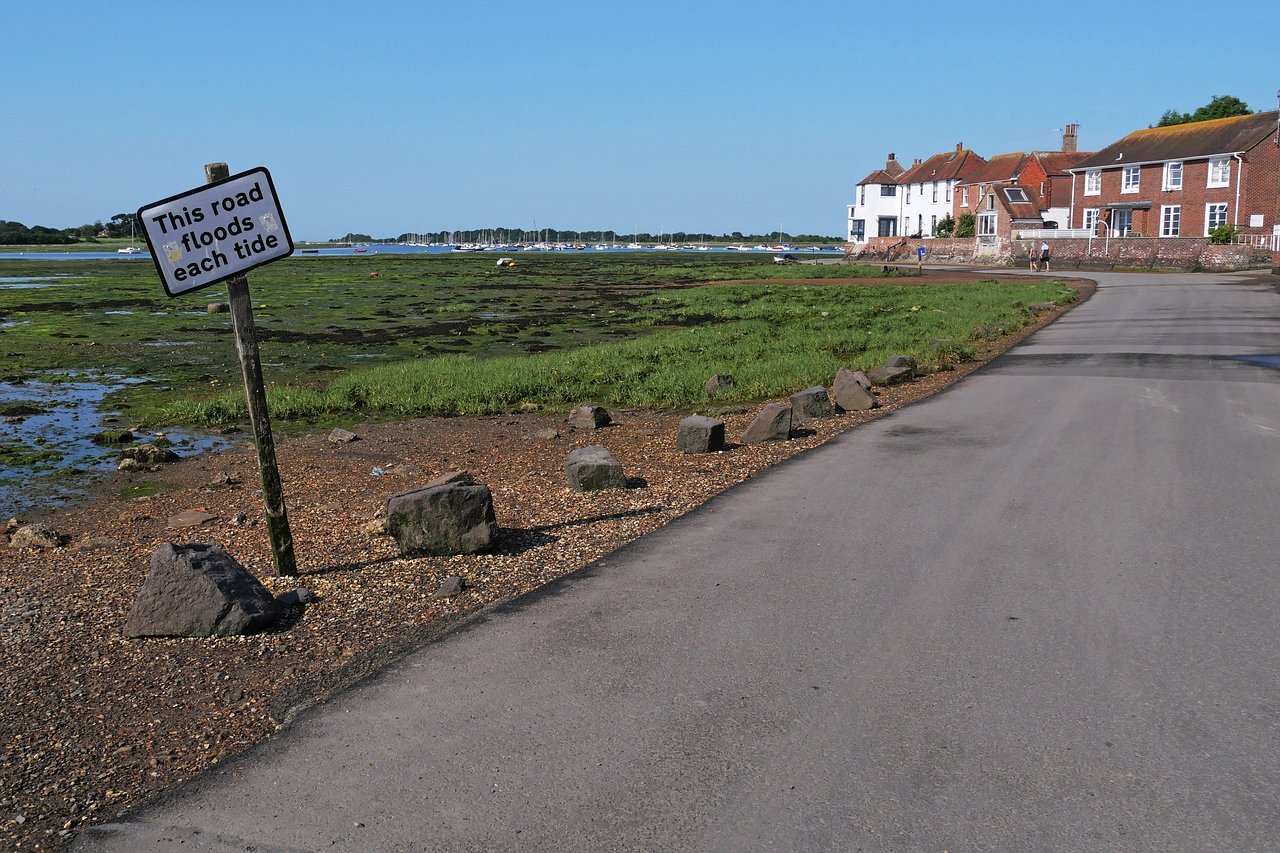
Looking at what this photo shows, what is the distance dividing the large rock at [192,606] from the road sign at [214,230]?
183cm

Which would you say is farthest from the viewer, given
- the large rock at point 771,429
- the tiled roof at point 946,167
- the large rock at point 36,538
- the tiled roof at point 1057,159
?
the tiled roof at point 946,167

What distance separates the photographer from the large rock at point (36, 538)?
9047 mm

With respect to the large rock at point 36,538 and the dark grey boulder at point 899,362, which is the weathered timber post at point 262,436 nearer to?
the large rock at point 36,538

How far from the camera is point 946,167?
98312 mm

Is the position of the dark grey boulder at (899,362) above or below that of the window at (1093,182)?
below

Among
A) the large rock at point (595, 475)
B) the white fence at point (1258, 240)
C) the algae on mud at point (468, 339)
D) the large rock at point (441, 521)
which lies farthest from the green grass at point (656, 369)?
the white fence at point (1258, 240)

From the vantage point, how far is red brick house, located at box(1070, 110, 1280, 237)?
6116cm

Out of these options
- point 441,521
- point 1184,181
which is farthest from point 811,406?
point 1184,181

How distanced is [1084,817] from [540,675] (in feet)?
8.93

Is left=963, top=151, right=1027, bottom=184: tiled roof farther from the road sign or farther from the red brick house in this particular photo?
the road sign

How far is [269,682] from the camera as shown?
18.7 feet

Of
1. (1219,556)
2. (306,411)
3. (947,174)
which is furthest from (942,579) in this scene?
(947,174)

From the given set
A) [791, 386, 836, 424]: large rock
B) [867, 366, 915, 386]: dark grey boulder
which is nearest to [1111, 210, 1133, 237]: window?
[867, 366, 915, 386]: dark grey boulder

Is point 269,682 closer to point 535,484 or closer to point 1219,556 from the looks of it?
point 535,484
